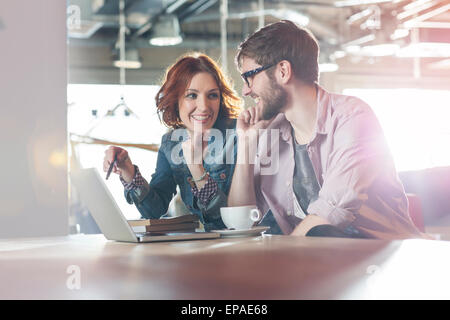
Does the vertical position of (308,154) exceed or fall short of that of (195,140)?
it falls short

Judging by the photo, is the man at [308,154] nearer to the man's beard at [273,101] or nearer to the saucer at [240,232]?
the man's beard at [273,101]

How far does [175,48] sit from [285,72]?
1.30 m

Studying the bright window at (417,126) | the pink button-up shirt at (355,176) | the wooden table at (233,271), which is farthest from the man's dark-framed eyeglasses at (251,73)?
the wooden table at (233,271)

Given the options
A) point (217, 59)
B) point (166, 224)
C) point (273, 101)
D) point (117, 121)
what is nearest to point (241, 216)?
point (166, 224)

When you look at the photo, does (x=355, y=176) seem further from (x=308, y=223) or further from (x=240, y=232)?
(x=240, y=232)

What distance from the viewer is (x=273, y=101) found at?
9.05 feet

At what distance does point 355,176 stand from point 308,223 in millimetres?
292

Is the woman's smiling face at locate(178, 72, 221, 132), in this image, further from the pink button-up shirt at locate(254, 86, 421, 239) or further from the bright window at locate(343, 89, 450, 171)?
the bright window at locate(343, 89, 450, 171)

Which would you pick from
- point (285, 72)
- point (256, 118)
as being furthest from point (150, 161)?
point (285, 72)

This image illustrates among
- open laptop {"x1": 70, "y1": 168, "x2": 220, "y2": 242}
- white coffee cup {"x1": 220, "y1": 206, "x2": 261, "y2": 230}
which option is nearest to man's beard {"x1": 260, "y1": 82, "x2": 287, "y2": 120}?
white coffee cup {"x1": 220, "y1": 206, "x2": 261, "y2": 230}

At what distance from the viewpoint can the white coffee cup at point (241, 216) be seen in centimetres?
172

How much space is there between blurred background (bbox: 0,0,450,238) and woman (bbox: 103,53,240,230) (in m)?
0.13

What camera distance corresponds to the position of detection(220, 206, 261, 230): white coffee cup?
1.72m

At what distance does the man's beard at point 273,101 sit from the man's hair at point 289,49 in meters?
0.11
